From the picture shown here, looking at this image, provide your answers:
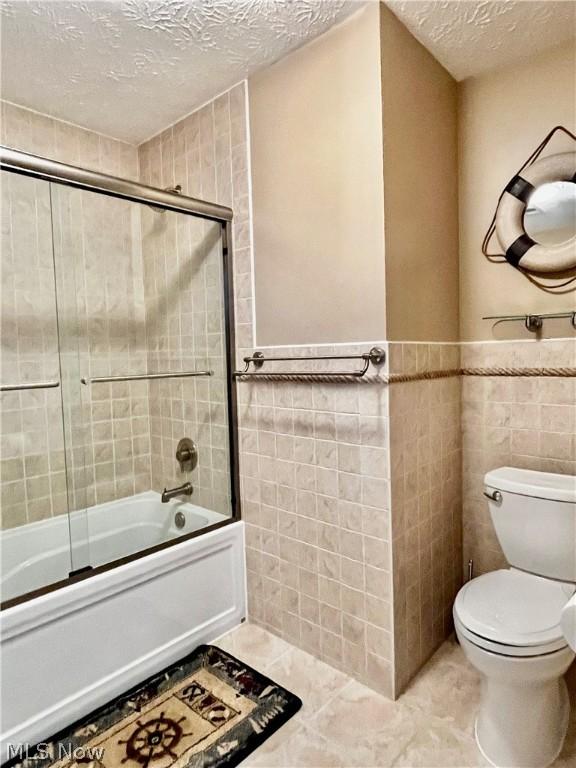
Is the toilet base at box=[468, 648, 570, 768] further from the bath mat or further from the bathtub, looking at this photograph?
the bathtub

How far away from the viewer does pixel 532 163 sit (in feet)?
5.82

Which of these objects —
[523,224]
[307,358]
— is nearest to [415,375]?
[307,358]

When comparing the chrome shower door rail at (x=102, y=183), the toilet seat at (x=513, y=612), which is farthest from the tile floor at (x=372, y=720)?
the chrome shower door rail at (x=102, y=183)

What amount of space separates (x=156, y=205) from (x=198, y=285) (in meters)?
0.42

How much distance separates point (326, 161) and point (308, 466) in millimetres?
1157

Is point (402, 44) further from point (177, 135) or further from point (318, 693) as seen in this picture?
point (318, 693)

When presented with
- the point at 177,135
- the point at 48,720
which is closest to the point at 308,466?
the point at 48,720

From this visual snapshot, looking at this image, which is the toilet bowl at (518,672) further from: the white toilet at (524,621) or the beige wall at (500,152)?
the beige wall at (500,152)

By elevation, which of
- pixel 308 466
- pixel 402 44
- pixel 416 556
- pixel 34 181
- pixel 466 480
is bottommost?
pixel 416 556

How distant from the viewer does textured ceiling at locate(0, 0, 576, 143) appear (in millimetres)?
1518

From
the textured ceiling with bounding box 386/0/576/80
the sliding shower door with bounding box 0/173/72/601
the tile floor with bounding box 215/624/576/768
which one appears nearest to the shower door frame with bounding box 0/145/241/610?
the sliding shower door with bounding box 0/173/72/601

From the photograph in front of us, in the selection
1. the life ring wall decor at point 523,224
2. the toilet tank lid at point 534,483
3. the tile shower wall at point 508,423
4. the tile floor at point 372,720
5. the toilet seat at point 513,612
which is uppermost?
the life ring wall decor at point 523,224

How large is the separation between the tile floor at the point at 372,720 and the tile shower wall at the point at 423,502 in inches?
3.5

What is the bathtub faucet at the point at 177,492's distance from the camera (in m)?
2.20
